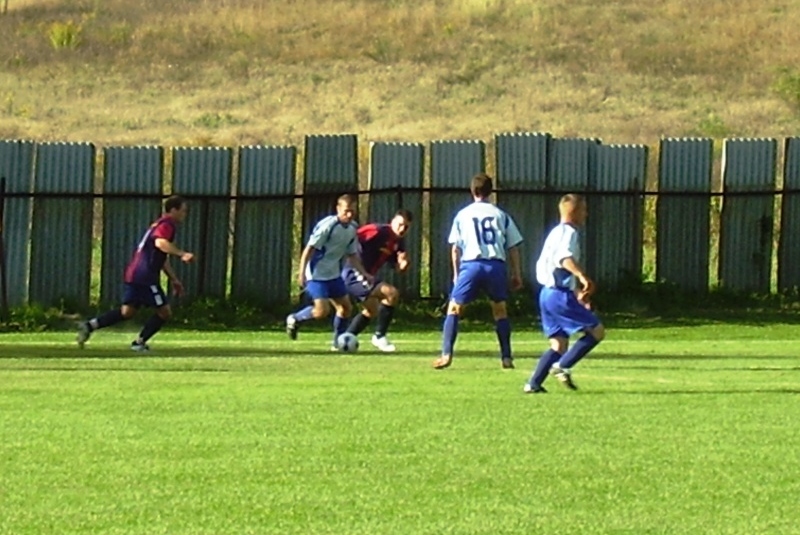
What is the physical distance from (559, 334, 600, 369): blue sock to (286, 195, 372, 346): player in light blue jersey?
6.21 metres

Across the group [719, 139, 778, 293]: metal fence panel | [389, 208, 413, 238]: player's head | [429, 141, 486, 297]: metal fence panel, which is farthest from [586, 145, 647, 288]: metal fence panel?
[389, 208, 413, 238]: player's head

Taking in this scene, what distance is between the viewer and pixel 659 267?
29250 mm

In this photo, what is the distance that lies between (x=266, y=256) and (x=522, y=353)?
7316 millimetres

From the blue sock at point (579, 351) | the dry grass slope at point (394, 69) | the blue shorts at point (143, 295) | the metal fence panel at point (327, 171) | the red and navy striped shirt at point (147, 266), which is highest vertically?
the dry grass slope at point (394, 69)

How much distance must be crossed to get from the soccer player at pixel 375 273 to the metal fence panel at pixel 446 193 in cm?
576

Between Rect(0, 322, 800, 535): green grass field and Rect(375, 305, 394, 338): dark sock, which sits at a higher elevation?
Rect(375, 305, 394, 338): dark sock

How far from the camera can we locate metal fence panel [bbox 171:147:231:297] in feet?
91.3

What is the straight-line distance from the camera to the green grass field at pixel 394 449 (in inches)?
377

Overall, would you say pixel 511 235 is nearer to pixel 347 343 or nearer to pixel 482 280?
pixel 482 280

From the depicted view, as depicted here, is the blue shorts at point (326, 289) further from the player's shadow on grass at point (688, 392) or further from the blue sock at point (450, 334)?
the player's shadow on grass at point (688, 392)

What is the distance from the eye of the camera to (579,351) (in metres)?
15.2

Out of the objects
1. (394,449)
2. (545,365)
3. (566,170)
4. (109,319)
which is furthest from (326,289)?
(394,449)

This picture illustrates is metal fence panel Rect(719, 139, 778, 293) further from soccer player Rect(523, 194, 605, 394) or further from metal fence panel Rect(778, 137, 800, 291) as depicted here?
soccer player Rect(523, 194, 605, 394)

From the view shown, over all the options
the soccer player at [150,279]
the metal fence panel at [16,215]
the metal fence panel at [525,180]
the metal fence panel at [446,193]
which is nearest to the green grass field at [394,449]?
the soccer player at [150,279]
